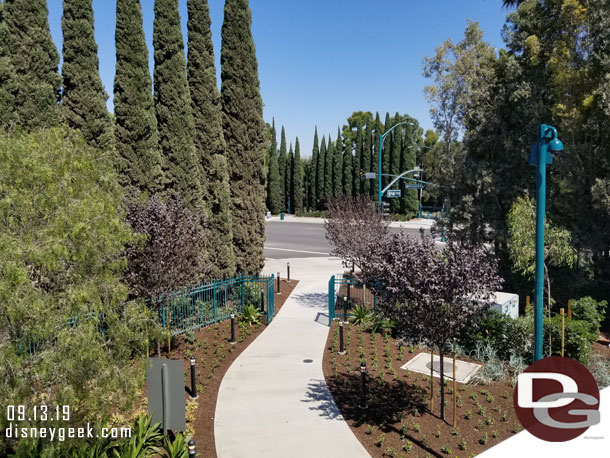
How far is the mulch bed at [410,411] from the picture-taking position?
24.5 feet

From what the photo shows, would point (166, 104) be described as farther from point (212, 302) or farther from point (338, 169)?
point (338, 169)

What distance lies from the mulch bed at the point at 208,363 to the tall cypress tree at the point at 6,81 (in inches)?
288

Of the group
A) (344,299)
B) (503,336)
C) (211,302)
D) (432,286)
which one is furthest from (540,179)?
(211,302)

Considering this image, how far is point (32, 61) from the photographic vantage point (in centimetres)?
1295

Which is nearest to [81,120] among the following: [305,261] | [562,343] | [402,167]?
[562,343]

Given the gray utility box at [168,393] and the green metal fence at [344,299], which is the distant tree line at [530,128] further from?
the gray utility box at [168,393]

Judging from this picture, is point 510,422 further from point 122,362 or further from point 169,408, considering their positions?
point 122,362

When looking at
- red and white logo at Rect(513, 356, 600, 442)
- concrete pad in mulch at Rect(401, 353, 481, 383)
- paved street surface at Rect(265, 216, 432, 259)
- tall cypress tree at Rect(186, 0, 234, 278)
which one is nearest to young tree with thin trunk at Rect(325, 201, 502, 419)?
red and white logo at Rect(513, 356, 600, 442)

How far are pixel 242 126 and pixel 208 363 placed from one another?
9.01 m

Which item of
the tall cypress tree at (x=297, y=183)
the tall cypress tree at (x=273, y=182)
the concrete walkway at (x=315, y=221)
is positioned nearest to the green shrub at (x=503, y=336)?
the concrete walkway at (x=315, y=221)

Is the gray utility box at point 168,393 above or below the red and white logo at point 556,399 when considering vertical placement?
above

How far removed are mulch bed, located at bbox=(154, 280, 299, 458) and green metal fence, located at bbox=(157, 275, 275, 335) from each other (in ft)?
1.23

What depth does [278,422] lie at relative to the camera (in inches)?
327

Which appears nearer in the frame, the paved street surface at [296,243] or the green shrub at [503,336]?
the green shrub at [503,336]
